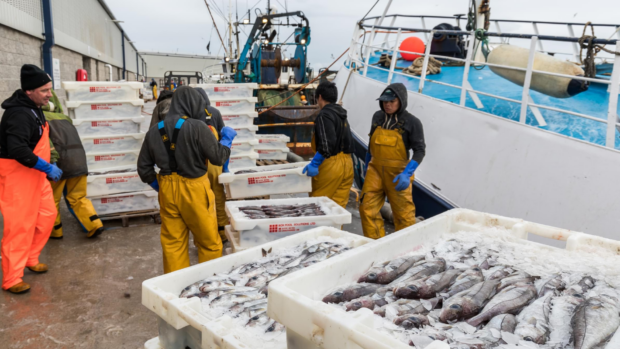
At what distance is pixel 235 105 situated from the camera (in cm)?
711

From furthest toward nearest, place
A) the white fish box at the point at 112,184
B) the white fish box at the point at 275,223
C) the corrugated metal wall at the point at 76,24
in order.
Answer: the corrugated metal wall at the point at 76,24 < the white fish box at the point at 112,184 < the white fish box at the point at 275,223

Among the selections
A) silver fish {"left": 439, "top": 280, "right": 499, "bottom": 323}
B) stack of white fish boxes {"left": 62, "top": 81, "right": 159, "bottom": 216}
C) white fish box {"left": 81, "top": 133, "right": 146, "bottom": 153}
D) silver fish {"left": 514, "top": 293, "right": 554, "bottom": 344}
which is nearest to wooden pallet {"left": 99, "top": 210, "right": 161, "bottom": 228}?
stack of white fish boxes {"left": 62, "top": 81, "right": 159, "bottom": 216}

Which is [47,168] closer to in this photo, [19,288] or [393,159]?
[19,288]

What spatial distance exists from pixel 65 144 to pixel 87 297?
2.18 m

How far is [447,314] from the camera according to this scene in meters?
1.76

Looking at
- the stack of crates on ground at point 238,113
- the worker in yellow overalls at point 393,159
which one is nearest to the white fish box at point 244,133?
the stack of crates on ground at point 238,113

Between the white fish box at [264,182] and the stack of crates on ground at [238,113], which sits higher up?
the stack of crates on ground at [238,113]

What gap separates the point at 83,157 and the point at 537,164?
17.7 ft

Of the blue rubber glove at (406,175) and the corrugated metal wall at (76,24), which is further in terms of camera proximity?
the corrugated metal wall at (76,24)

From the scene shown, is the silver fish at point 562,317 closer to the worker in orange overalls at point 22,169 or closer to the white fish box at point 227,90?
the worker in orange overalls at point 22,169

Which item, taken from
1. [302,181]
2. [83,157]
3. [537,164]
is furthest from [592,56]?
[83,157]

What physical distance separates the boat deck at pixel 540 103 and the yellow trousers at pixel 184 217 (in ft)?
11.8

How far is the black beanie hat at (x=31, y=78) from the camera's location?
3.98 m

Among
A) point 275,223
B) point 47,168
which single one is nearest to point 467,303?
point 275,223
